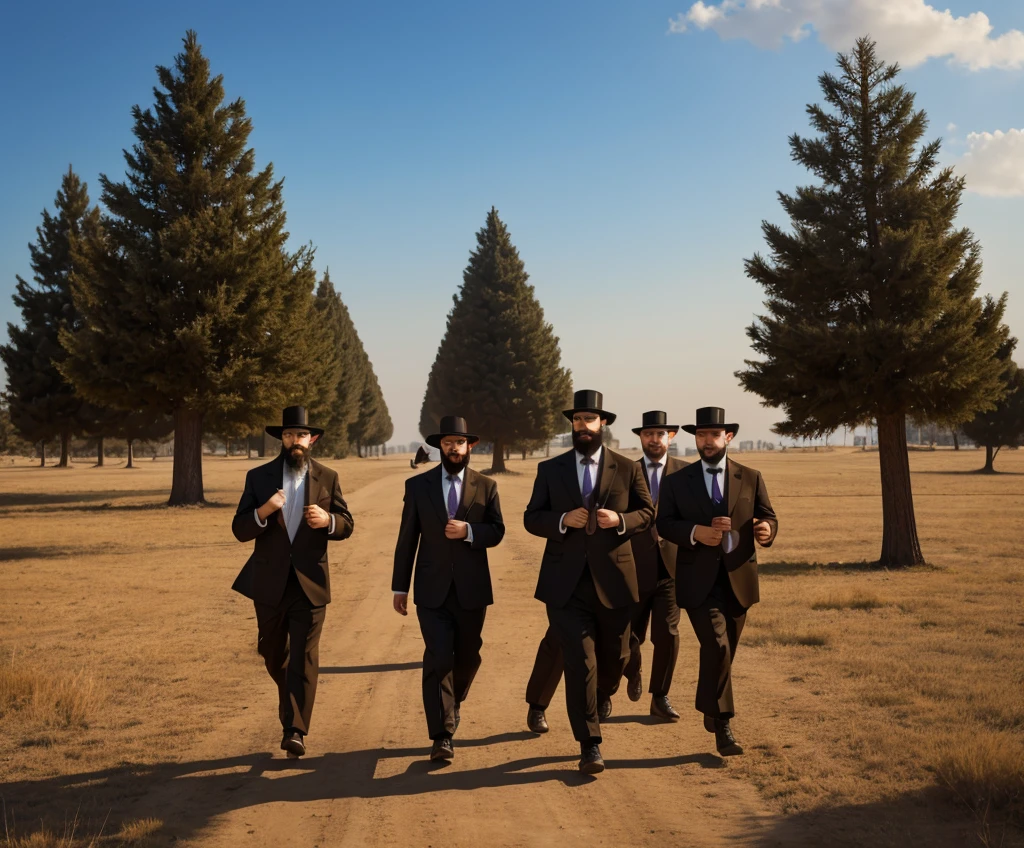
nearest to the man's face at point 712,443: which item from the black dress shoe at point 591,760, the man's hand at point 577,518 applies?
the man's hand at point 577,518

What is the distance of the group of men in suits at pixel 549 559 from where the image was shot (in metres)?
6.54

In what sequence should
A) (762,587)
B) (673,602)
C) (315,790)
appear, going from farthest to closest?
(762,587), (673,602), (315,790)

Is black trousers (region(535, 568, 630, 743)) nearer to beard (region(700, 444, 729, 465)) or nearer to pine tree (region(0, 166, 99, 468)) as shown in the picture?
beard (region(700, 444, 729, 465))

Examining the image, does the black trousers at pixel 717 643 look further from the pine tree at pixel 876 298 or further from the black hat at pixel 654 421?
the pine tree at pixel 876 298

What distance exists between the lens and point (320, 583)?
686cm

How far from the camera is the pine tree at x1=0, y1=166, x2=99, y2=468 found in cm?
4919

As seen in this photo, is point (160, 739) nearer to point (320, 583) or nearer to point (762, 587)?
point (320, 583)

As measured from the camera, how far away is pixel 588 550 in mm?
6539

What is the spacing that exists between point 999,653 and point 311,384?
84.3 feet

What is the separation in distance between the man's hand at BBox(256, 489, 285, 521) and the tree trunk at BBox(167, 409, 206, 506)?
25.5 m

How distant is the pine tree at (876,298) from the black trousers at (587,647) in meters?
11.2

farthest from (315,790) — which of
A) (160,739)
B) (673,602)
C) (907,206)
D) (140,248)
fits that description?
(140,248)

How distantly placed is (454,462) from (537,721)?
2135 millimetres

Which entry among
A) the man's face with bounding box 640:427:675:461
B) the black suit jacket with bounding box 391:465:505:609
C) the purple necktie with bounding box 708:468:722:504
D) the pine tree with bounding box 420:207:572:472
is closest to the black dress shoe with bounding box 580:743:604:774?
the black suit jacket with bounding box 391:465:505:609
